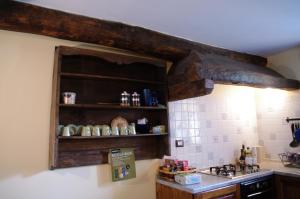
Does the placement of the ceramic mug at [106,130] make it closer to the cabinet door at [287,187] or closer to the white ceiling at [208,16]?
the white ceiling at [208,16]

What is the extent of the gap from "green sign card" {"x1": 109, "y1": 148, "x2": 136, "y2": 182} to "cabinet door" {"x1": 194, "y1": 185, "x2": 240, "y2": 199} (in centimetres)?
62

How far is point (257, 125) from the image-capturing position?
321 cm

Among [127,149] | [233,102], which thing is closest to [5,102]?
[127,149]

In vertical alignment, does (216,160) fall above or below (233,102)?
below

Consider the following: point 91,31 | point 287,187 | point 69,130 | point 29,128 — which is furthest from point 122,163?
point 287,187

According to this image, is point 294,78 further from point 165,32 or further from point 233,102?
point 165,32

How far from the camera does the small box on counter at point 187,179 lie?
2.02 m

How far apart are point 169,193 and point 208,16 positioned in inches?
62.6

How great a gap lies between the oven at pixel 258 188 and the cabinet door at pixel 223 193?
0.07 metres

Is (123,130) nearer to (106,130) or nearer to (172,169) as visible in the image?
(106,130)

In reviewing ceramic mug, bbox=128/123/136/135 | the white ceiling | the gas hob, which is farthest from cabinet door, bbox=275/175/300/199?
ceramic mug, bbox=128/123/136/135

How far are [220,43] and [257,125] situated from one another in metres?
1.35

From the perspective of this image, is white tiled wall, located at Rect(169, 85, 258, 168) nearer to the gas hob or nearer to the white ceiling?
the gas hob

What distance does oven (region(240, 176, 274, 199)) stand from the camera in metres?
2.22
